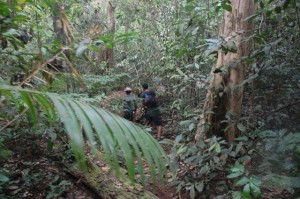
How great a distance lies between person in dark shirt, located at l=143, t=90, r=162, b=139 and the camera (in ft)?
21.1

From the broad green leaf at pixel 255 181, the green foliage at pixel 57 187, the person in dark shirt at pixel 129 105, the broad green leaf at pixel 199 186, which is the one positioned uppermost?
the broad green leaf at pixel 255 181

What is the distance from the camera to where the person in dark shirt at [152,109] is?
6445 millimetres

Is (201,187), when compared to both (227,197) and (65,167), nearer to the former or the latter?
(227,197)

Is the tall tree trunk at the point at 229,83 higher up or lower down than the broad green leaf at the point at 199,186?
higher up

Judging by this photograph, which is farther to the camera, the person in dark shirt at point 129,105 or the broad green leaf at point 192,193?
the person in dark shirt at point 129,105

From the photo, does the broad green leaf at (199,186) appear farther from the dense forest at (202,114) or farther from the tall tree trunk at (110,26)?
the tall tree trunk at (110,26)

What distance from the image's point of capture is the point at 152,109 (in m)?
6.54

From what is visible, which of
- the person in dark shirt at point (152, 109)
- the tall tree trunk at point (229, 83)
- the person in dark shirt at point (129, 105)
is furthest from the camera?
the person in dark shirt at point (129, 105)

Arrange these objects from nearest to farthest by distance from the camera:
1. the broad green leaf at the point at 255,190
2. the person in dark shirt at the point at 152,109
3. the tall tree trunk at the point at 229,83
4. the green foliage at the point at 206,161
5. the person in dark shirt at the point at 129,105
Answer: the broad green leaf at the point at 255,190 → the green foliage at the point at 206,161 → the tall tree trunk at the point at 229,83 → the person in dark shirt at the point at 152,109 → the person in dark shirt at the point at 129,105

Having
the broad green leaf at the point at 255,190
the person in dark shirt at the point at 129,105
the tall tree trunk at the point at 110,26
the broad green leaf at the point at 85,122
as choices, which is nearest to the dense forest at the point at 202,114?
the broad green leaf at the point at 255,190

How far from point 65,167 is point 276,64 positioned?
2.90m

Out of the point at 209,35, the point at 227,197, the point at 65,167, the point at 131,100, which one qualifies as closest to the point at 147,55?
the point at 131,100

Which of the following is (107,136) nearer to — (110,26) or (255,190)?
(255,190)

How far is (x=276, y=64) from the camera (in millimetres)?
3125
